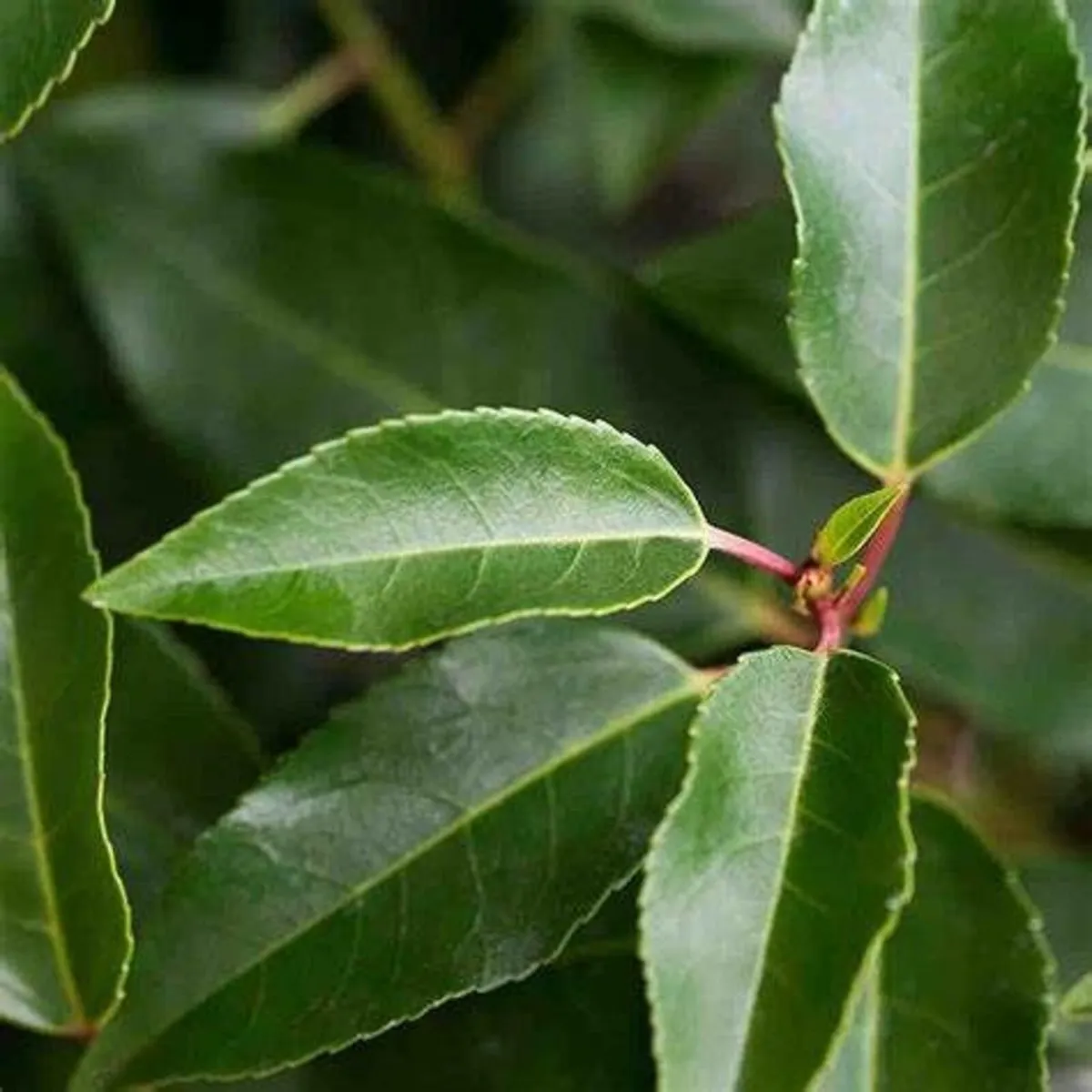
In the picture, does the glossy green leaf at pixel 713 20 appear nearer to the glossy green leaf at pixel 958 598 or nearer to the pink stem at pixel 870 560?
the glossy green leaf at pixel 958 598

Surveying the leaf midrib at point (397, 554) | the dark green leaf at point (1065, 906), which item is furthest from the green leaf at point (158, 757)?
the dark green leaf at point (1065, 906)

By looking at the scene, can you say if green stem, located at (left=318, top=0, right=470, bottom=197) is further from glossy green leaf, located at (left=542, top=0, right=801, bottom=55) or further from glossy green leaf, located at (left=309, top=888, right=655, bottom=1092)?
glossy green leaf, located at (left=309, top=888, right=655, bottom=1092)

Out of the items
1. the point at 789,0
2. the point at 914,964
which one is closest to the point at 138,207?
the point at 789,0

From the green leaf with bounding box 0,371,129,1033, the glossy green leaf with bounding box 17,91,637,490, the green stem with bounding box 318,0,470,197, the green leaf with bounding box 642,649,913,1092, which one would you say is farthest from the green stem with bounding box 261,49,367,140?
the green leaf with bounding box 642,649,913,1092

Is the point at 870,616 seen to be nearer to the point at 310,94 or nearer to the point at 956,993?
the point at 956,993

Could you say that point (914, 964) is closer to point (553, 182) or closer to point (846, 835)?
point (846, 835)

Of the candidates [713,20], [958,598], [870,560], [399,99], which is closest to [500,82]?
[399,99]
